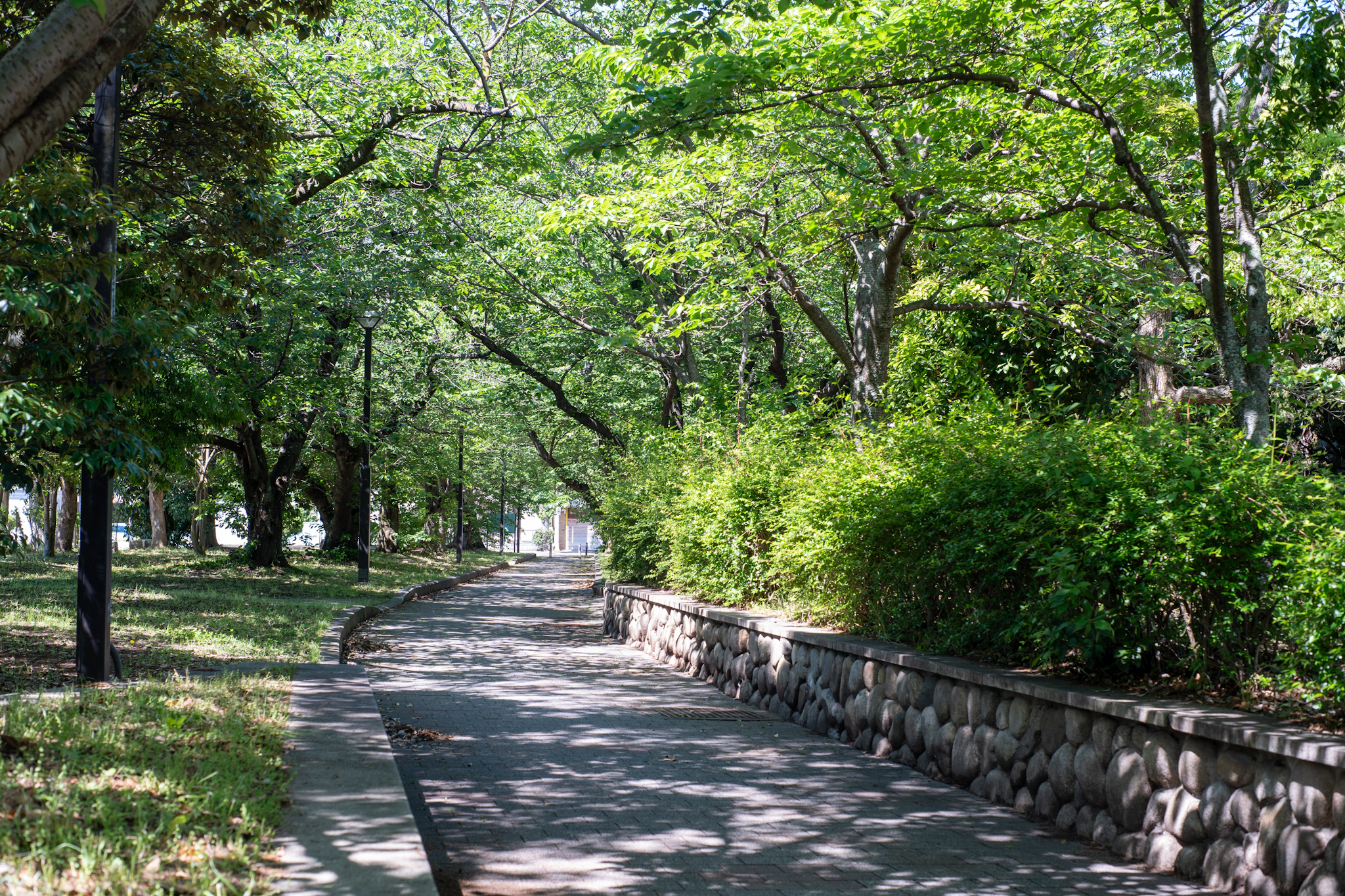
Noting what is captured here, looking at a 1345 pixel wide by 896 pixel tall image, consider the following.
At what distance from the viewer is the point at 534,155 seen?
19375mm

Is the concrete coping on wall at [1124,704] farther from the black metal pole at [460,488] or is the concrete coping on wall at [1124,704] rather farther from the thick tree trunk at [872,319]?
the black metal pole at [460,488]

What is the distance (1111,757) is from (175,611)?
42.8ft

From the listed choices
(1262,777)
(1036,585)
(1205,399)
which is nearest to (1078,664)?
(1036,585)

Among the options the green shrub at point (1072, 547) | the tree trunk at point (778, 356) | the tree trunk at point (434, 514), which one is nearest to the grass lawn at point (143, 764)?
the green shrub at point (1072, 547)

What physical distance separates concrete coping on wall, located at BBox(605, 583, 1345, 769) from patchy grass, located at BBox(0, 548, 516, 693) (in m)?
5.64

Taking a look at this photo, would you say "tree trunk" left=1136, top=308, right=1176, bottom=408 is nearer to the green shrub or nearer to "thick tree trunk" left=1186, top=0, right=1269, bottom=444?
the green shrub

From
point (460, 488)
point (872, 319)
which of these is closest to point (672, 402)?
point (872, 319)

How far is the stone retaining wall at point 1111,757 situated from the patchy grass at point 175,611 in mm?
5549

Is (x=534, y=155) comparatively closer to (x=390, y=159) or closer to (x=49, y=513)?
(x=390, y=159)

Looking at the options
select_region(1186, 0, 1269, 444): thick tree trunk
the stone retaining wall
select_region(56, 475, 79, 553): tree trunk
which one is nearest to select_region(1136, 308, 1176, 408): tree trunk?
select_region(1186, 0, 1269, 444): thick tree trunk

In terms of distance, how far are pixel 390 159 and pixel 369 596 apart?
916 cm

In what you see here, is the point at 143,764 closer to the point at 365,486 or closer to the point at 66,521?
the point at 365,486

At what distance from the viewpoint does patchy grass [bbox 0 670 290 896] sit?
3.61 metres

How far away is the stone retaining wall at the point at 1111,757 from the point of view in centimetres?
450
